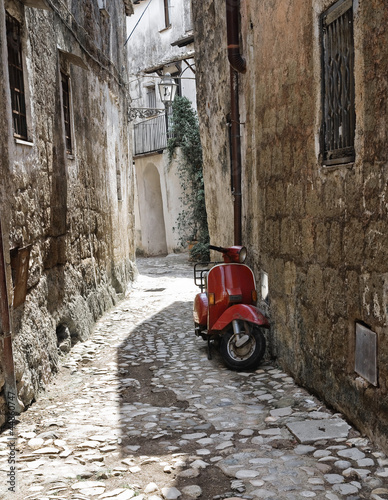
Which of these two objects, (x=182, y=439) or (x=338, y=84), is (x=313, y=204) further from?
(x=182, y=439)

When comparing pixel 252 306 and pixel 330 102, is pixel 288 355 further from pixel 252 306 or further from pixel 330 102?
pixel 330 102

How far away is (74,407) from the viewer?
505 centimetres

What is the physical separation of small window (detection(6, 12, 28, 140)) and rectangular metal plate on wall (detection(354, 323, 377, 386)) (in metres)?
3.47

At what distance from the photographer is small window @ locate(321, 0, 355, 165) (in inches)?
157

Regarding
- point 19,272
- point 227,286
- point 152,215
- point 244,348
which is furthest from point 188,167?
point 19,272

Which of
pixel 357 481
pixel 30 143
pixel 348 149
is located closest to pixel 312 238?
pixel 348 149

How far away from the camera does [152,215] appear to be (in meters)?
23.5

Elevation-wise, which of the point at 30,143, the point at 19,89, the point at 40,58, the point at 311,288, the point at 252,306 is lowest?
the point at 252,306

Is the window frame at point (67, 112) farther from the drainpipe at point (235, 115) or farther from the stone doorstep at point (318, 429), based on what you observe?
the stone doorstep at point (318, 429)

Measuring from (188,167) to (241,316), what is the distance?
1467 cm

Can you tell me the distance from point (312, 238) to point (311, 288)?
0.42 m

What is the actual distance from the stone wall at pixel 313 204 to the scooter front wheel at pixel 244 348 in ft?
0.73

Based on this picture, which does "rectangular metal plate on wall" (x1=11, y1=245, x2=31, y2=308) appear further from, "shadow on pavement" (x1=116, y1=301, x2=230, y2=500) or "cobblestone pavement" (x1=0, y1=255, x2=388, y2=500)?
"shadow on pavement" (x1=116, y1=301, x2=230, y2=500)

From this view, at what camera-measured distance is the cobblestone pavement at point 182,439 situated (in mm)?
3326
